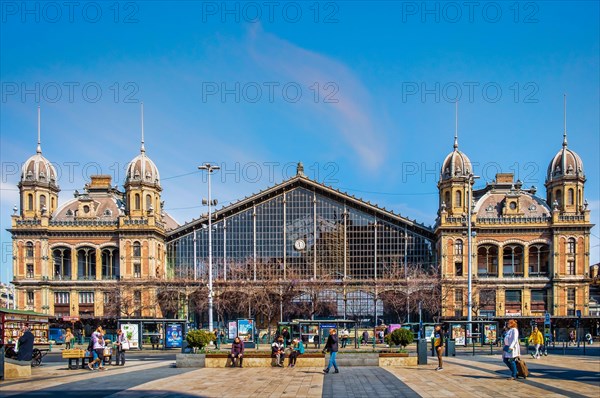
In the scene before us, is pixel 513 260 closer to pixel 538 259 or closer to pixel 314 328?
pixel 538 259

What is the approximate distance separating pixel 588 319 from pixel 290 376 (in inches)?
2292

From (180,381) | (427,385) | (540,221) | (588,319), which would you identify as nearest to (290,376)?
(180,381)

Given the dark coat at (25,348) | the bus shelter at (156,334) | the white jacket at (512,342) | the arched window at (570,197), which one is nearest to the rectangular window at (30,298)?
the bus shelter at (156,334)

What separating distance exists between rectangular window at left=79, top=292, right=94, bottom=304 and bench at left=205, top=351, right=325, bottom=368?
5848 centimetres

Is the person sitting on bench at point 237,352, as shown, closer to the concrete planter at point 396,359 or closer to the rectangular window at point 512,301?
the concrete planter at point 396,359

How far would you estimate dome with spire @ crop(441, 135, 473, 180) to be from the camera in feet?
286

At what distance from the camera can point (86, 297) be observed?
8744 centimetres

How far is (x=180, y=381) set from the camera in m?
25.1

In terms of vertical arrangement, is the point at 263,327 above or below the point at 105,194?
below

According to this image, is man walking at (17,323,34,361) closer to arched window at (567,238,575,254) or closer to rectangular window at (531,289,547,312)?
rectangular window at (531,289,547,312)

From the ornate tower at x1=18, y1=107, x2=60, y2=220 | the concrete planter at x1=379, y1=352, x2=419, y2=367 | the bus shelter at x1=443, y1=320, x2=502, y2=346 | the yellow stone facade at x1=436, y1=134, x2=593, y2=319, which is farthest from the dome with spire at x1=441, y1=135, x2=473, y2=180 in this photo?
the concrete planter at x1=379, y1=352, x2=419, y2=367

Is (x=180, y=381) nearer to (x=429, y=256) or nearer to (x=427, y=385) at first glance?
(x=427, y=385)

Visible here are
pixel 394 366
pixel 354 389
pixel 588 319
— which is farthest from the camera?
pixel 588 319

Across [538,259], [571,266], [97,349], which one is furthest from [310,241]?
[97,349]
